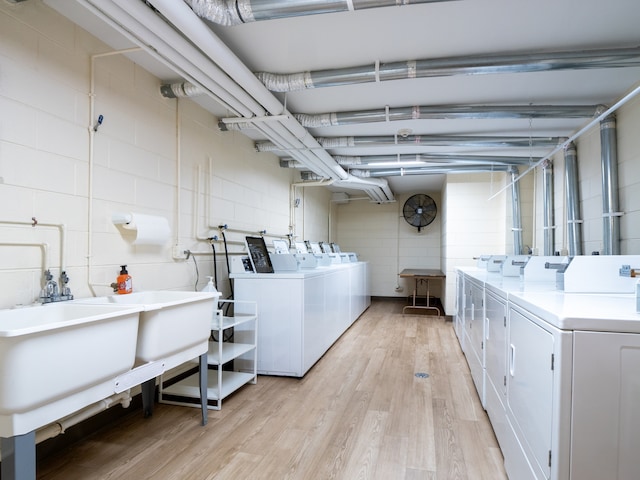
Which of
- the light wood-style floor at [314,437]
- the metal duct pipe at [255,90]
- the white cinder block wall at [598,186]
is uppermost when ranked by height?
the metal duct pipe at [255,90]

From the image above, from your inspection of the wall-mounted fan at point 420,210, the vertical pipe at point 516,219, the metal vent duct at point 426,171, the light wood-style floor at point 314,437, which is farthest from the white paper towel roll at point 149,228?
the wall-mounted fan at point 420,210

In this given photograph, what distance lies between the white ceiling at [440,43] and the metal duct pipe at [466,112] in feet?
0.21

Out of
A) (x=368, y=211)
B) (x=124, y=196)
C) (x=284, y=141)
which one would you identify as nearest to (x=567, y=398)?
(x=124, y=196)

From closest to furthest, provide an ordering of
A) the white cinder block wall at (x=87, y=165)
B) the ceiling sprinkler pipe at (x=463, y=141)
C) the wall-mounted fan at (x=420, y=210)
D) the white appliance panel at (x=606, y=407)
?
the white appliance panel at (x=606, y=407) → the white cinder block wall at (x=87, y=165) → the ceiling sprinkler pipe at (x=463, y=141) → the wall-mounted fan at (x=420, y=210)

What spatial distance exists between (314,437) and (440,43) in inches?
94.9

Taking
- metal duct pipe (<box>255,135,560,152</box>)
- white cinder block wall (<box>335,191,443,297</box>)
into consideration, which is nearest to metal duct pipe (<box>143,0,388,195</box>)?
metal duct pipe (<box>255,135,560,152</box>)

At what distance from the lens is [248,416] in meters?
2.37

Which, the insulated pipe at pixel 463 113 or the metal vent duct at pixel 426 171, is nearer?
the insulated pipe at pixel 463 113

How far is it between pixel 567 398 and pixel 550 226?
3370 mm

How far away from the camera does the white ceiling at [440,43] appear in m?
1.81

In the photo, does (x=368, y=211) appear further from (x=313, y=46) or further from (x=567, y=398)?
(x=567, y=398)

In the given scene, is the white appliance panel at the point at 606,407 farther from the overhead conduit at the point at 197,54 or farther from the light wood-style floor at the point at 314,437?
the overhead conduit at the point at 197,54

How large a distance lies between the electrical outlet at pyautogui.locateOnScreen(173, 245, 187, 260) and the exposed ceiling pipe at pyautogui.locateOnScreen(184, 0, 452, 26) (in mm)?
1621

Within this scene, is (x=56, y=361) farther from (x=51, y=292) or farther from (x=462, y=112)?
(x=462, y=112)
